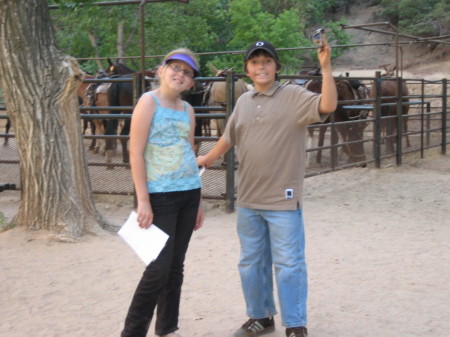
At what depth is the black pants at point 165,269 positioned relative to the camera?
293cm

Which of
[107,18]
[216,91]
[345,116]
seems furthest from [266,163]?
[107,18]

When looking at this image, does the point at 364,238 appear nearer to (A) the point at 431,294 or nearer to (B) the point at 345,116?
(A) the point at 431,294

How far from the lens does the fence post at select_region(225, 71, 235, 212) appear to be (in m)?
6.54

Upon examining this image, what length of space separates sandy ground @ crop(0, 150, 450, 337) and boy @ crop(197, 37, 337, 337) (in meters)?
0.44

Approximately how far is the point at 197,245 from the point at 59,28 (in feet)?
66.5

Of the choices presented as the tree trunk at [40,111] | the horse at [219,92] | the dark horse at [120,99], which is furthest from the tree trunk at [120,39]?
the tree trunk at [40,111]

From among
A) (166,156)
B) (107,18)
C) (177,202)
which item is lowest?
(177,202)

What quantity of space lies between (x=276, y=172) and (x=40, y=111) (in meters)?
3.00

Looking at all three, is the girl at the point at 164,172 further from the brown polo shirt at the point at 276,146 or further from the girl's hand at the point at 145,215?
the brown polo shirt at the point at 276,146

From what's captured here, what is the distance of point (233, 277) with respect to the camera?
444 centimetres

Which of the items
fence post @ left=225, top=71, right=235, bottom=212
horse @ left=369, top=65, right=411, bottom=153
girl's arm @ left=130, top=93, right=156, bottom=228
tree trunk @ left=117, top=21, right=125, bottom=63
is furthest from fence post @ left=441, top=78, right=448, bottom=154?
tree trunk @ left=117, top=21, right=125, bottom=63

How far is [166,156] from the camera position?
2961 millimetres

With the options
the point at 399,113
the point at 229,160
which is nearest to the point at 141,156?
the point at 229,160

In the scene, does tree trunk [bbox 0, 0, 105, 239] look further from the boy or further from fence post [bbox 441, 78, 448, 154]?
fence post [bbox 441, 78, 448, 154]
